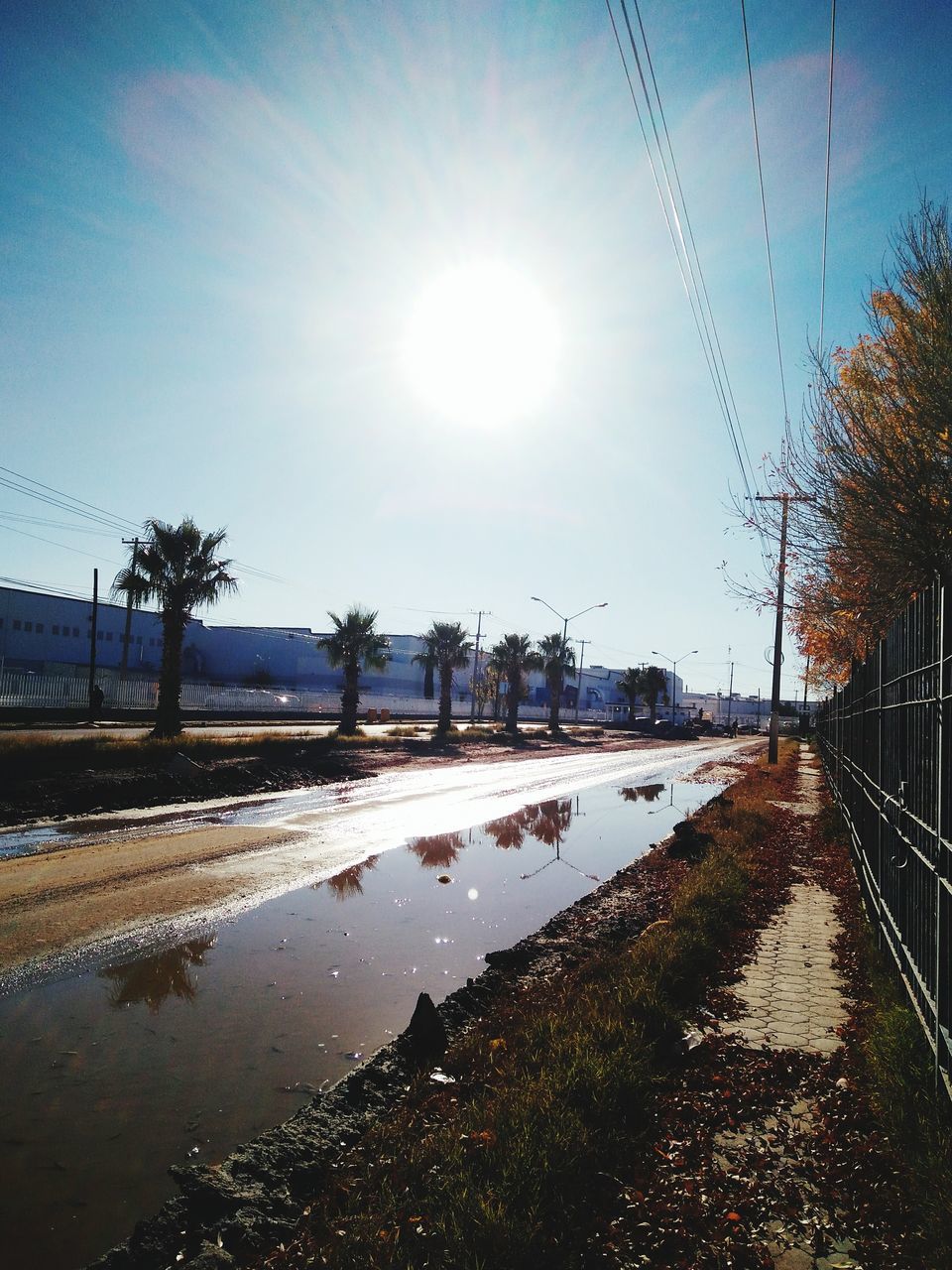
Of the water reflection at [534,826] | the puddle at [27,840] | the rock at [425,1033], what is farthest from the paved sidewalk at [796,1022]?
the puddle at [27,840]

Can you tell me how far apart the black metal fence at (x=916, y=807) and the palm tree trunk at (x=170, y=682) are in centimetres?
2138

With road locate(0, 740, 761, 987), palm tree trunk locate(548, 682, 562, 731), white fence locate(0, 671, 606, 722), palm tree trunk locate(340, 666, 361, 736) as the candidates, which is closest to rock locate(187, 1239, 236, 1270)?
road locate(0, 740, 761, 987)

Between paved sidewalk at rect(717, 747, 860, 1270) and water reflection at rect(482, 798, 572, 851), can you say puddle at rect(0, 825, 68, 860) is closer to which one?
water reflection at rect(482, 798, 572, 851)

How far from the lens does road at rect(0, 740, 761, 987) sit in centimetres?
749

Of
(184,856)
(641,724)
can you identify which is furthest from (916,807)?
(641,724)

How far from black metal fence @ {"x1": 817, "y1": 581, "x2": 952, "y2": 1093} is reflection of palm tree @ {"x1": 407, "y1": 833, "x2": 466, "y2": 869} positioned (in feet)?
20.5

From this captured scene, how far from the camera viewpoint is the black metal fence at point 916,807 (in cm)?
369

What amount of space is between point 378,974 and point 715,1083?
3358 mm

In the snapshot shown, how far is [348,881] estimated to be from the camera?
34.0 ft

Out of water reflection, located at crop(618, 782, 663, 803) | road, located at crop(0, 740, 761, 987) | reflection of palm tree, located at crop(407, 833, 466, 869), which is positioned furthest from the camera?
water reflection, located at crop(618, 782, 663, 803)

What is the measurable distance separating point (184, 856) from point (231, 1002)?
5452mm

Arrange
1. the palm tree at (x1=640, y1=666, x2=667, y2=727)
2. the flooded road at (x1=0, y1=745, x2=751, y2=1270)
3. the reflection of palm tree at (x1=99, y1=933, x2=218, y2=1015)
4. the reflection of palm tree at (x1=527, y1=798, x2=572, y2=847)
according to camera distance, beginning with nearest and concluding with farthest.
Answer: the flooded road at (x1=0, y1=745, x2=751, y2=1270)
the reflection of palm tree at (x1=99, y1=933, x2=218, y2=1015)
the reflection of palm tree at (x1=527, y1=798, x2=572, y2=847)
the palm tree at (x1=640, y1=666, x2=667, y2=727)

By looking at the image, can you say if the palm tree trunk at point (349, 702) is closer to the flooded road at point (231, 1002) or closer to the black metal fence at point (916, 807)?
the flooded road at point (231, 1002)

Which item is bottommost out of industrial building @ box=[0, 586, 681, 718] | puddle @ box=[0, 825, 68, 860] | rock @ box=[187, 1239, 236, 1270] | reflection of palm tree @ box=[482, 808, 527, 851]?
reflection of palm tree @ box=[482, 808, 527, 851]
